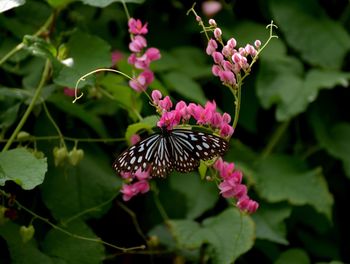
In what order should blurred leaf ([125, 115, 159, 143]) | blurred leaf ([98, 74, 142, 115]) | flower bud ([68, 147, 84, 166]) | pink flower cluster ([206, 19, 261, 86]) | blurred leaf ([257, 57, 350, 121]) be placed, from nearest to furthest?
pink flower cluster ([206, 19, 261, 86]) < blurred leaf ([125, 115, 159, 143]) < flower bud ([68, 147, 84, 166]) < blurred leaf ([98, 74, 142, 115]) < blurred leaf ([257, 57, 350, 121])

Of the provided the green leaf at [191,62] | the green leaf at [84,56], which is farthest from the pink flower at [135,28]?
the green leaf at [191,62]

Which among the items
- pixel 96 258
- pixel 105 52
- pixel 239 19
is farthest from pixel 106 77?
pixel 239 19

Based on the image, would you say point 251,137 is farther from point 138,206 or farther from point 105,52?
point 105,52

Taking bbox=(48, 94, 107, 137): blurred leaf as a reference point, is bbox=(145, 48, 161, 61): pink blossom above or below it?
above

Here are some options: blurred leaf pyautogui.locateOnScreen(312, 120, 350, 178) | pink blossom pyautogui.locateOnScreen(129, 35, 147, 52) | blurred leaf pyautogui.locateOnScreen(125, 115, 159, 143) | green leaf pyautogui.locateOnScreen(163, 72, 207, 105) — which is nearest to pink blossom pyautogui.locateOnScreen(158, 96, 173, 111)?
blurred leaf pyautogui.locateOnScreen(125, 115, 159, 143)

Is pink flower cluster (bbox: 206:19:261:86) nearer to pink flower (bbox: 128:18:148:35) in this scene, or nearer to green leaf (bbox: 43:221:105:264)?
pink flower (bbox: 128:18:148:35)
